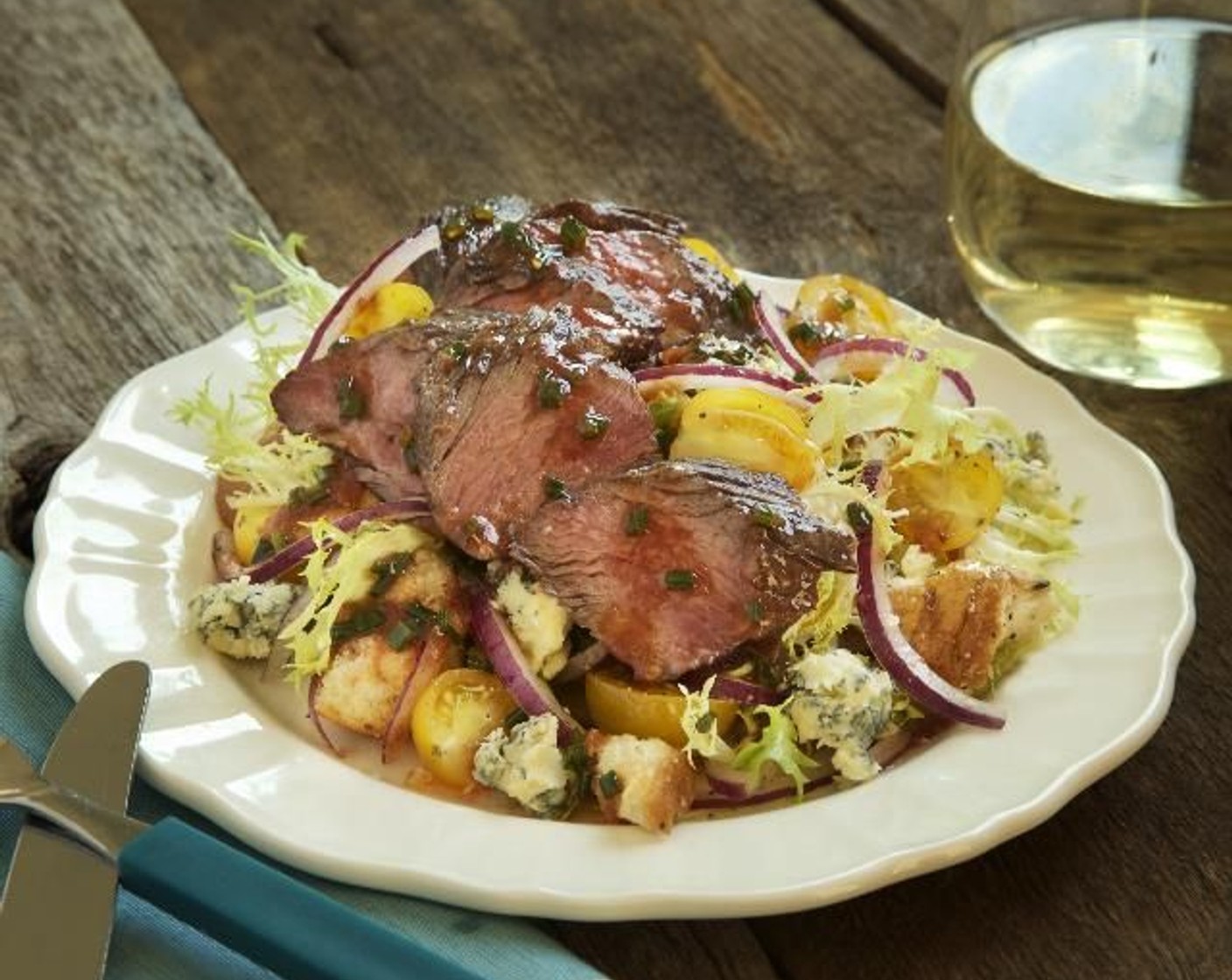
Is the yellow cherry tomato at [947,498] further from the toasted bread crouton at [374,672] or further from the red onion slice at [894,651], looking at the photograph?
the toasted bread crouton at [374,672]

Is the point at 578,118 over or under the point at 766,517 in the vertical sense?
under

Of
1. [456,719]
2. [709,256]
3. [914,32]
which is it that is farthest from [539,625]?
[914,32]

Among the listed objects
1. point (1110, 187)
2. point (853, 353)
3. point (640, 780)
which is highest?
point (640, 780)

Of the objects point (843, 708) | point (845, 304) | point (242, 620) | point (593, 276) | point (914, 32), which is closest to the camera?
point (843, 708)

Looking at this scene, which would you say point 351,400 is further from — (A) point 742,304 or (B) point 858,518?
(B) point 858,518

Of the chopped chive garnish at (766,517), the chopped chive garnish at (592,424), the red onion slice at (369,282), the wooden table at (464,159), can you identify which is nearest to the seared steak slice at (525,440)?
the chopped chive garnish at (592,424)

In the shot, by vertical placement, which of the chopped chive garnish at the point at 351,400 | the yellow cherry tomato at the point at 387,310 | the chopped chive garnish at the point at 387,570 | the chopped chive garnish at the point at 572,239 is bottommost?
the chopped chive garnish at the point at 387,570

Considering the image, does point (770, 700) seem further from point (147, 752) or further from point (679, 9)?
point (679, 9)

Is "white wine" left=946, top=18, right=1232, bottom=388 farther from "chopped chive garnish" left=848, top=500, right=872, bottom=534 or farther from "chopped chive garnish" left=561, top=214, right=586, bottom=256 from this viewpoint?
"chopped chive garnish" left=848, top=500, right=872, bottom=534
